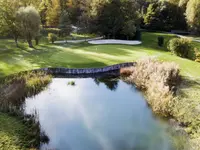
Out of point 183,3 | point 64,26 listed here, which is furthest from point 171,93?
point 183,3

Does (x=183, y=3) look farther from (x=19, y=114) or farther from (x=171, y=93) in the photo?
(x=19, y=114)

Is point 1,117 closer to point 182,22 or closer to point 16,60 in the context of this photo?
point 16,60

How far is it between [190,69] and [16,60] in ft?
50.5

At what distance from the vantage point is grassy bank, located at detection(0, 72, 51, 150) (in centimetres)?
920

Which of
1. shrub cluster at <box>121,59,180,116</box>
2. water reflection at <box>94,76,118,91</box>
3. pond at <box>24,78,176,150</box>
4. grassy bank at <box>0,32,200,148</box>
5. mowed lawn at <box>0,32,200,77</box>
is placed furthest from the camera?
mowed lawn at <box>0,32,200,77</box>

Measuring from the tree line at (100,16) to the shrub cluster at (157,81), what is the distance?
14.5 metres

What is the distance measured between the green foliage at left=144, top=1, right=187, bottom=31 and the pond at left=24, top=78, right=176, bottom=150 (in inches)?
1145

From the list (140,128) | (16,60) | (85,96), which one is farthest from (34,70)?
(140,128)

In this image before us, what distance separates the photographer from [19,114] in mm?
11500

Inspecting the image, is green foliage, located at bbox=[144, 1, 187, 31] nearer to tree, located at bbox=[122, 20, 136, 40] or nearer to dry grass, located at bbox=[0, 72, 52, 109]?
tree, located at bbox=[122, 20, 136, 40]

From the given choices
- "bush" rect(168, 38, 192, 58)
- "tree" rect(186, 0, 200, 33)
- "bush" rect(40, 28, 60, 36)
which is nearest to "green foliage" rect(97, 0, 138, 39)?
"bush" rect(40, 28, 60, 36)

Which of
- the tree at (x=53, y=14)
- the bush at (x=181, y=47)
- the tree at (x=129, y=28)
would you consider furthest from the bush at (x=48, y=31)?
the bush at (x=181, y=47)

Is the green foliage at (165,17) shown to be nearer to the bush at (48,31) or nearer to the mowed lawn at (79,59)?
the bush at (48,31)

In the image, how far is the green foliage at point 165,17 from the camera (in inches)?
1695
